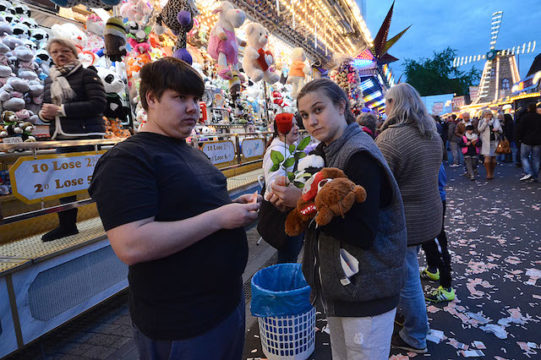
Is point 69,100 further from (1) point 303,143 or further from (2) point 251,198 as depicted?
(1) point 303,143

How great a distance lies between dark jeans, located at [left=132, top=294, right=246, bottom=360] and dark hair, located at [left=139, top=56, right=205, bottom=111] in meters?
0.87

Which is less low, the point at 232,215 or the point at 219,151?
the point at 219,151

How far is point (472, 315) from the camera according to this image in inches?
107

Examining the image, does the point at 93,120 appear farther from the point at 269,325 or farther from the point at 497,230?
the point at 497,230

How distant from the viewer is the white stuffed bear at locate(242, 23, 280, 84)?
15.6 feet

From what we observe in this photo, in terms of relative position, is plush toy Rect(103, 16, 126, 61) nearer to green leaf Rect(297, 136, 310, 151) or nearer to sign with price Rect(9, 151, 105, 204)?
sign with price Rect(9, 151, 105, 204)

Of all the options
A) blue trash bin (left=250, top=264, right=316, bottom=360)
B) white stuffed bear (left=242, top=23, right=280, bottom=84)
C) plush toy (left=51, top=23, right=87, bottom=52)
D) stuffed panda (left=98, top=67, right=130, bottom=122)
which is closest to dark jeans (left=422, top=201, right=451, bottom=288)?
blue trash bin (left=250, top=264, right=316, bottom=360)

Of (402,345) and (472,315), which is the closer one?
(402,345)

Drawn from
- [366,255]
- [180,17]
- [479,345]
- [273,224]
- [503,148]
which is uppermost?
[180,17]

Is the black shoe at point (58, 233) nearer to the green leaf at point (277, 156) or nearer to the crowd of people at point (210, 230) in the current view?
Answer: the crowd of people at point (210, 230)

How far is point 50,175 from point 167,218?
7.84ft

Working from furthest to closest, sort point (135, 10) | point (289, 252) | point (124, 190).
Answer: point (135, 10), point (289, 252), point (124, 190)

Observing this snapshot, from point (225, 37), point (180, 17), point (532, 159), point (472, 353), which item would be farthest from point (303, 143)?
point (532, 159)

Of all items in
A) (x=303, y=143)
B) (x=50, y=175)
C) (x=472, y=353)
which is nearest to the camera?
(x=303, y=143)
